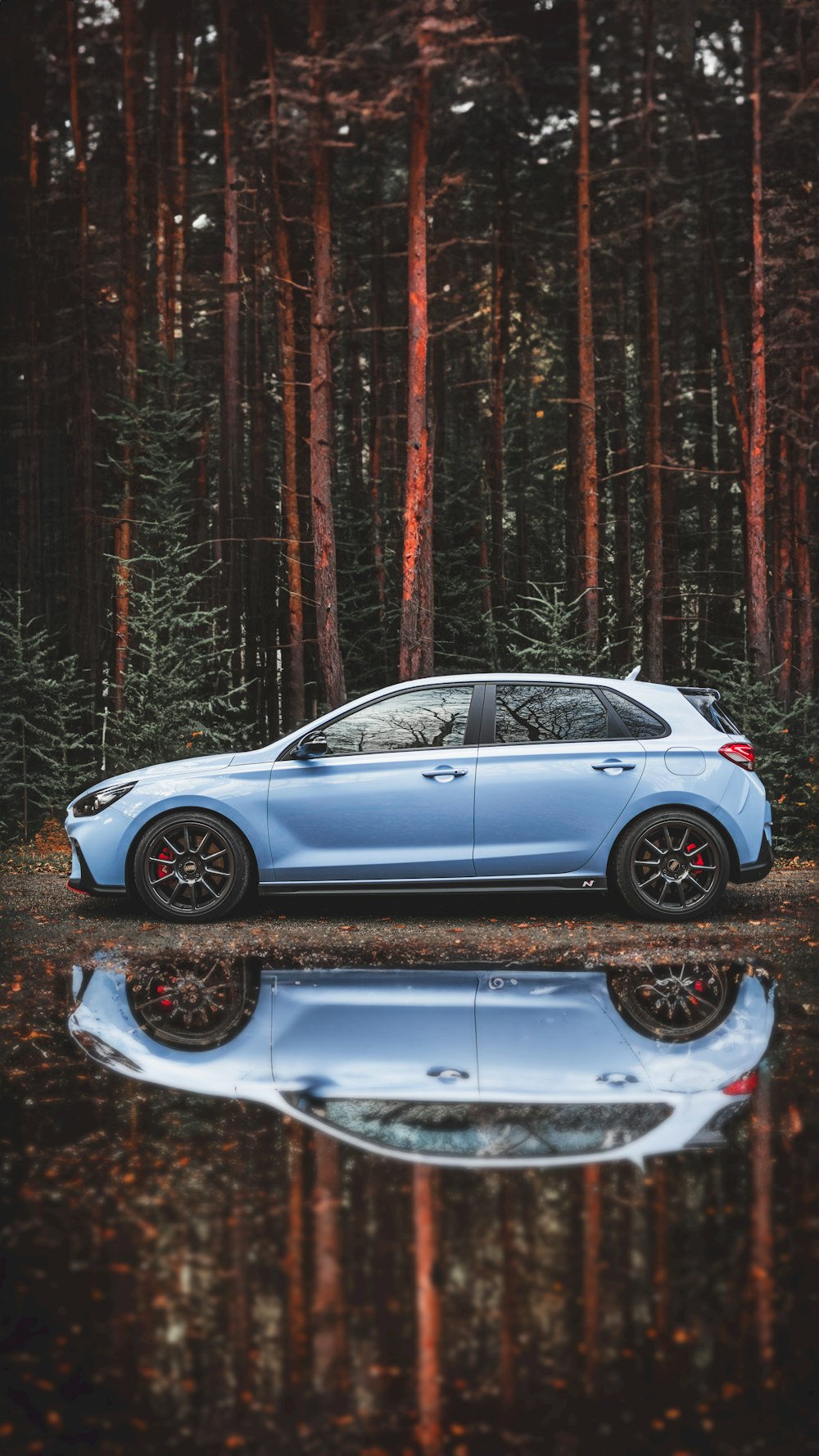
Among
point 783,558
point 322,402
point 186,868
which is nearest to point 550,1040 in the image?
point 186,868

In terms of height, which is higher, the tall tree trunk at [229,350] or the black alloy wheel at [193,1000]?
the tall tree trunk at [229,350]

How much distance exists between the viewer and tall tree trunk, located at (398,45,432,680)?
18.1 meters

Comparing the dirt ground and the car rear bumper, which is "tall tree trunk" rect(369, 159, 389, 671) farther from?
the car rear bumper

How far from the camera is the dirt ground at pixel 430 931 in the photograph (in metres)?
8.13

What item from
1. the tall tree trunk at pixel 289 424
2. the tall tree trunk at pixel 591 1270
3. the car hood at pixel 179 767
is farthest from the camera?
the tall tree trunk at pixel 289 424

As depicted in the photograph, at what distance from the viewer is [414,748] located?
9.45 m

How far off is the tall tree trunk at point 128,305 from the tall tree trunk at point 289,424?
2.52m

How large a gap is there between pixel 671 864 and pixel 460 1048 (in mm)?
3884

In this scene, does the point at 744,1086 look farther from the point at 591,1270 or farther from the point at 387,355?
the point at 387,355

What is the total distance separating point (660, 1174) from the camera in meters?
4.28

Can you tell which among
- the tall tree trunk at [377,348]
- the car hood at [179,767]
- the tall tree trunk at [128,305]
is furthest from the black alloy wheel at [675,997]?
the tall tree trunk at [377,348]

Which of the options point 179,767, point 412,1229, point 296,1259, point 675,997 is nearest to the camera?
point 296,1259

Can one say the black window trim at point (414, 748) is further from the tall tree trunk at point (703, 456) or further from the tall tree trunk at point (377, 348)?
the tall tree trunk at point (703, 456)

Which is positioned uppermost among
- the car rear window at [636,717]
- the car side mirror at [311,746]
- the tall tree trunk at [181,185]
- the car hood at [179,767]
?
the tall tree trunk at [181,185]
